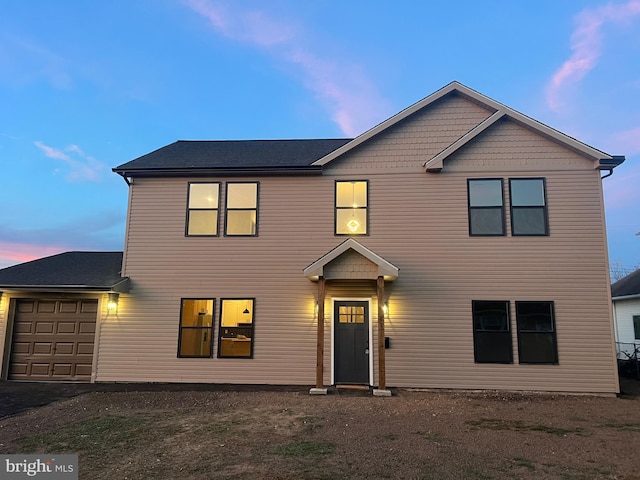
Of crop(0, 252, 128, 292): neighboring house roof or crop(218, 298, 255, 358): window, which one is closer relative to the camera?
crop(0, 252, 128, 292): neighboring house roof

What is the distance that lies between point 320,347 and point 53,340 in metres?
7.62

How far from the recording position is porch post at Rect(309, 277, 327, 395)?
30.4ft

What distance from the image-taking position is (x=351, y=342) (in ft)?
33.8

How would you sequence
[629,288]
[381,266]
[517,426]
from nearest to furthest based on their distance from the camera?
[517,426]
[381,266]
[629,288]

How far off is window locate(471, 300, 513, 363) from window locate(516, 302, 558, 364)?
12.2 inches

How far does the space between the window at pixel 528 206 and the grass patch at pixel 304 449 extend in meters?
7.76

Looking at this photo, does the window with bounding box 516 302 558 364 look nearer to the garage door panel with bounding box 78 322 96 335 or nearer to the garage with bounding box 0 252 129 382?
the garage with bounding box 0 252 129 382

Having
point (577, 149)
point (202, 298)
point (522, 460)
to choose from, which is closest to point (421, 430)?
point (522, 460)

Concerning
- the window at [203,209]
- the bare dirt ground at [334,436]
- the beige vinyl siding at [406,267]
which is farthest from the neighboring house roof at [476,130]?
the bare dirt ground at [334,436]

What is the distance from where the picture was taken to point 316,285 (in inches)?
414

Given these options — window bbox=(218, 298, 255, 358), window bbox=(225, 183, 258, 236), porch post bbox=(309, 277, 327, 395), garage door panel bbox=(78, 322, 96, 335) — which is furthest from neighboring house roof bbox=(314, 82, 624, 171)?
garage door panel bbox=(78, 322, 96, 335)

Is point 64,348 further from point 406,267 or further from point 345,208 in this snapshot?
point 406,267

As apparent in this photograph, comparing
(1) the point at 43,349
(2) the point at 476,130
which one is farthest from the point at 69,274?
(2) the point at 476,130

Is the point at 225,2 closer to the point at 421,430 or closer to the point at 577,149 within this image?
the point at 577,149
